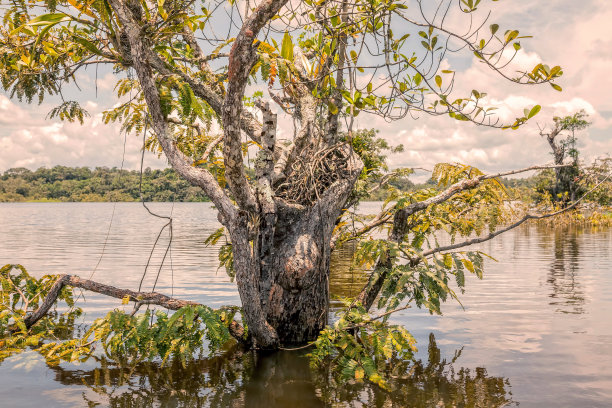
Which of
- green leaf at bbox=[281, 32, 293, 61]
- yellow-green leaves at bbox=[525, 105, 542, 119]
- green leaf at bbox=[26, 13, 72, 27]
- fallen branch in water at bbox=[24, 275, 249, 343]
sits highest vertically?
green leaf at bbox=[281, 32, 293, 61]

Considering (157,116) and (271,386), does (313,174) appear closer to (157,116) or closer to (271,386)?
(157,116)

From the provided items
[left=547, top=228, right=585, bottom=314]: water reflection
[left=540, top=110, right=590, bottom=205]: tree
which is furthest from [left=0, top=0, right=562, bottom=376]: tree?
[left=540, top=110, right=590, bottom=205]: tree

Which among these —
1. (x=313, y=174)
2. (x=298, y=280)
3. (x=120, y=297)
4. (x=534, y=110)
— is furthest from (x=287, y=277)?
(x=534, y=110)

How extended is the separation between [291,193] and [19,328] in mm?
4827

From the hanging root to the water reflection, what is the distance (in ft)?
19.8

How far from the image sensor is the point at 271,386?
5.63 metres

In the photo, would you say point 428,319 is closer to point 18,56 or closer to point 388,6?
point 388,6

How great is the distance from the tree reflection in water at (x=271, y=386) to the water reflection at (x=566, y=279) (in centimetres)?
507

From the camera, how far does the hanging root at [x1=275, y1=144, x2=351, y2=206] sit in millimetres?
6742

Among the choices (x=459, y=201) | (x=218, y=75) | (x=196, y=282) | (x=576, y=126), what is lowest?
(x=196, y=282)

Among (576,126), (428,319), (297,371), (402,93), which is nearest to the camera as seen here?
(402,93)

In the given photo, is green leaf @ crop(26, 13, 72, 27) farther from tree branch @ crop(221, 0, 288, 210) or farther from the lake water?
the lake water

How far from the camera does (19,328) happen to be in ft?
24.0

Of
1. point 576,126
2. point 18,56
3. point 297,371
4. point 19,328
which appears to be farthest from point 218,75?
point 576,126
